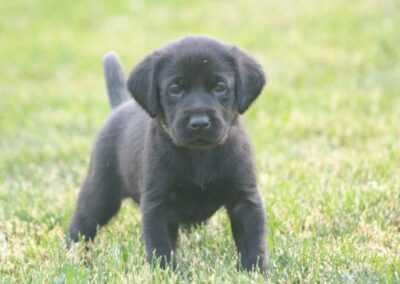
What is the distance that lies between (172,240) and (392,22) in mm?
8018

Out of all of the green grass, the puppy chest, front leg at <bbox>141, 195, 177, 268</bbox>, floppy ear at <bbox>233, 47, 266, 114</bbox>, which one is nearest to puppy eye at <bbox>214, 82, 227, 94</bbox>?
floppy ear at <bbox>233, 47, 266, 114</bbox>

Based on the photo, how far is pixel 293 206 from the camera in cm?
509

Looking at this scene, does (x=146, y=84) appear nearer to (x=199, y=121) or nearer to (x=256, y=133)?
(x=199, y=121)

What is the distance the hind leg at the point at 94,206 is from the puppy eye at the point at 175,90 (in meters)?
1.03

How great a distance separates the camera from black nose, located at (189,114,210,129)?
3895 millimetres

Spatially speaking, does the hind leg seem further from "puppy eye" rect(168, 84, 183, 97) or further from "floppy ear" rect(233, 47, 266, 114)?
"floppy ear" rect(233, 47, 266, 114)

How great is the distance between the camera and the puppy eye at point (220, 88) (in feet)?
13.4

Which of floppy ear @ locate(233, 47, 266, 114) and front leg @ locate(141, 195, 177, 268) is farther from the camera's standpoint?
floppy ear @ locate(233, 47, 266, 114)

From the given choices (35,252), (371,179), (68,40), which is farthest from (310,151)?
(68,40)

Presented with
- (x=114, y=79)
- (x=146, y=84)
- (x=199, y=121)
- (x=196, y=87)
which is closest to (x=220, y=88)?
(x=196, y=87)

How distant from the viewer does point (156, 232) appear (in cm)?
406

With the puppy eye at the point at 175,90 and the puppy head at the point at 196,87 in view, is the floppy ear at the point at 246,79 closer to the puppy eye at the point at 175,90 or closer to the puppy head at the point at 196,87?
the puppy head at the point at 196,87

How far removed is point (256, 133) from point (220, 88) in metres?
3.77

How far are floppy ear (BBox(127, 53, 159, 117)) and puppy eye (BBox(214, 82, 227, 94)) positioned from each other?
14.8 inches
